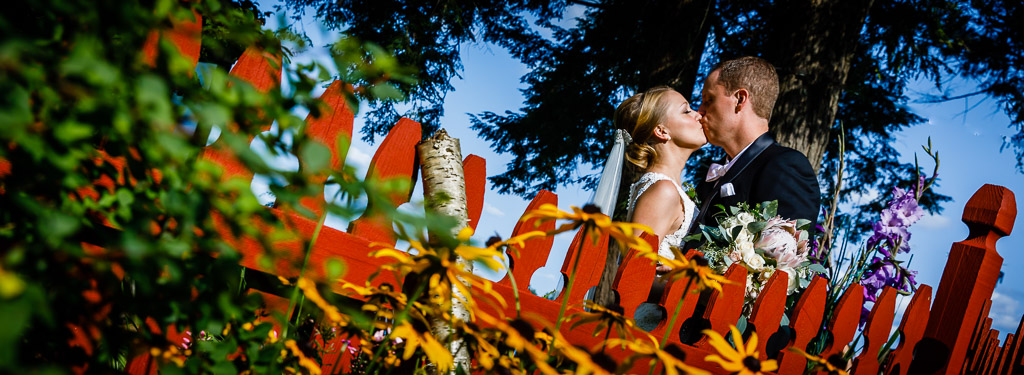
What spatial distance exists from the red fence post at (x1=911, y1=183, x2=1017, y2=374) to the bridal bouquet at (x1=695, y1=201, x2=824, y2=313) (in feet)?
2.72

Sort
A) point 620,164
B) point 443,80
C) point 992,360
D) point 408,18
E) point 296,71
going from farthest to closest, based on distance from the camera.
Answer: point 443,80 → point 408,18 → point 620,164 → point 992,360 → point 296,71

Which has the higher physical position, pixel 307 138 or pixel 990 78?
pixel 990 78

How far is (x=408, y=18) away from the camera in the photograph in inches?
256

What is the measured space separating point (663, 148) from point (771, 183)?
0.71 m

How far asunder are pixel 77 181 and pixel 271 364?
1.07 feet

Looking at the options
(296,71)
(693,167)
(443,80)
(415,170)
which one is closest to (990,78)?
(693,167)

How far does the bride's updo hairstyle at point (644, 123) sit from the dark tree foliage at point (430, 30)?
92.7 inches

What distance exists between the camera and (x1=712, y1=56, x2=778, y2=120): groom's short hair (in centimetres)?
317

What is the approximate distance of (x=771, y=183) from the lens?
2.71 metres

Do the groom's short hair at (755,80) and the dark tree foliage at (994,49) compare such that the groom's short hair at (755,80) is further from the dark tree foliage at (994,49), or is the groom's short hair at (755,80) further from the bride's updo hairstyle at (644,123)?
the dark tree foliage at (994,49)

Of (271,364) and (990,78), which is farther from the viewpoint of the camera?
(990,78)

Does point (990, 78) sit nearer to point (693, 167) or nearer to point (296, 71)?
point (693, 167)

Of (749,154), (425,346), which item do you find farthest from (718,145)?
(425,346)

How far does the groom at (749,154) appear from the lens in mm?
2703
